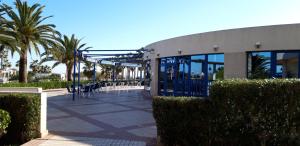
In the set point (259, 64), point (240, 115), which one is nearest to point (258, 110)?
point (240, 115)

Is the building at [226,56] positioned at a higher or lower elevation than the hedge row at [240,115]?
higher

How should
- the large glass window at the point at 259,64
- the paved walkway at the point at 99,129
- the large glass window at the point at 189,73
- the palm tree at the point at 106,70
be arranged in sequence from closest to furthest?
the paved walkway at the point at 99,129 → the large glass window at the point at 259,64 → the large glass window at the point at 189,73 → the palm tree at the point at 106,70

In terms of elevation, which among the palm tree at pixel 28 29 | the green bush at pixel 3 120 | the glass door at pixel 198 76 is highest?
the palm tree at pixel 28 29

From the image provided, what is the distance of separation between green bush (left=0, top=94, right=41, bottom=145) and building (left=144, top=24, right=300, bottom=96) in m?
9.47

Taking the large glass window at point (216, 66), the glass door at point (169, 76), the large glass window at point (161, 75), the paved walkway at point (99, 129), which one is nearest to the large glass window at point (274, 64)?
the large glass window at point (216, 66)

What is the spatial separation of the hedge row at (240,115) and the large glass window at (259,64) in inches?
318

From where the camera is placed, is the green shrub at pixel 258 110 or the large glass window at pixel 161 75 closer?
the green shrub at pixel 258 110

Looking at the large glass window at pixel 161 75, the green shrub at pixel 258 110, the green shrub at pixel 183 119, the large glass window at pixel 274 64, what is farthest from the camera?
the large glass window at pixel 161 75

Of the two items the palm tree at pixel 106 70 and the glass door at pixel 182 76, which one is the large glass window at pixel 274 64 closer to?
the glass door at pixel 182 76

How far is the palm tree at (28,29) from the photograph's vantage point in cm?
2352

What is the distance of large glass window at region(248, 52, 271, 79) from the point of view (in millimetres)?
13180

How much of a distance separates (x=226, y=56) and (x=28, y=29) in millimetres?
16834

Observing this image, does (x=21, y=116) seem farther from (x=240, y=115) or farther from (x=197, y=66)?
(x=197, y=66)

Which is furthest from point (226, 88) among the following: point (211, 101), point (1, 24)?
point (1, 24)
